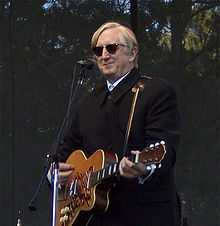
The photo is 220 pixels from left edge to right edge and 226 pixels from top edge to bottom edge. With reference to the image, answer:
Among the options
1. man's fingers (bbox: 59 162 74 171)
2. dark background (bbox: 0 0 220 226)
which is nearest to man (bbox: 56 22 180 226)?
man's fingers (bbox: 59 162 74 171)

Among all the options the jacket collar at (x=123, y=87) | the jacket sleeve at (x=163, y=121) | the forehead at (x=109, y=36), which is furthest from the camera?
the forehead at (x=109, y=36)

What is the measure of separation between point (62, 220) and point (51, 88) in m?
2.66

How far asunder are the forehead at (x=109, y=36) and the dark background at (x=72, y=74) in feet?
8.05

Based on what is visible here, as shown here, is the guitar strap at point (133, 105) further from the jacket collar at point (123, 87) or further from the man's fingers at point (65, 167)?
the man's fingers at point (65, 167)

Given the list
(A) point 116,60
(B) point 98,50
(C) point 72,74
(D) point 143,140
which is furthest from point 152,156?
(C) point 72,74

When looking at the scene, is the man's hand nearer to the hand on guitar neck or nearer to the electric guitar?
the electric guitar

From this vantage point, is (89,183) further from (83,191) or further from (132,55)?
(132,55)

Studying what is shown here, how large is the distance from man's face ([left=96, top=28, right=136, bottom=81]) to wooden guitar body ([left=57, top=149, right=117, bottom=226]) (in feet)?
1.21

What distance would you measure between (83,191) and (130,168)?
446 millimetres

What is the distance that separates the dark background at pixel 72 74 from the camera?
5703 mm

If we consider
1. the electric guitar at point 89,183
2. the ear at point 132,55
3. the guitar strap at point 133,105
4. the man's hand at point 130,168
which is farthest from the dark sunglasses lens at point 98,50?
the man's hand at point 130,168

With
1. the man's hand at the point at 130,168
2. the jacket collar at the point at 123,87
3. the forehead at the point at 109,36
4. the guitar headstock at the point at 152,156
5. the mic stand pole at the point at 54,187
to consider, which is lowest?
the mic stand pole at the point at 54,187

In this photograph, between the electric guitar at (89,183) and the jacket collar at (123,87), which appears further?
the jacket collar at (123,87)

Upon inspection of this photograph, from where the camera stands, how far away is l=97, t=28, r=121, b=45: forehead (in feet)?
10.4
